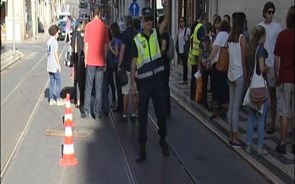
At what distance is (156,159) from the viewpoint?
663 cm

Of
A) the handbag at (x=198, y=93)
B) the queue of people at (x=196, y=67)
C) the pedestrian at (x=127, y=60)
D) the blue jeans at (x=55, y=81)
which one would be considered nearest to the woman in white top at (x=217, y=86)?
the queue of people at (x=196, y=67)

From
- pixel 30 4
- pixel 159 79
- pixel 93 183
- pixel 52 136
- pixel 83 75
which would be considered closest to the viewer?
pixel 30 4

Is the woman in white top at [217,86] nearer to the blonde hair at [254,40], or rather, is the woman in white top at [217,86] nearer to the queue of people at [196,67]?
the queue of people at [196,67]

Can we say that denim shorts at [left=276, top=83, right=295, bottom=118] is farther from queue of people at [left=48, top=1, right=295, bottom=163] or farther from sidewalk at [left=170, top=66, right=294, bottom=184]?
Result: sidewalk at [left=170, top=66, right=294, bottom=184]

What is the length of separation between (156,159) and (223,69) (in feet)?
5.72

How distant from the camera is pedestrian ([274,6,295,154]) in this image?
17.3 ft

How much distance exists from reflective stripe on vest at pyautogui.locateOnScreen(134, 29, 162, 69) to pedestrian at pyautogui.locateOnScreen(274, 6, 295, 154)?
155 centimetres

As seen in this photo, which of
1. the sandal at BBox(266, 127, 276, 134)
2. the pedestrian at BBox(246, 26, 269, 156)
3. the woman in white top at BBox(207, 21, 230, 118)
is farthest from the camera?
the woman in white top at BBox(207, 21, 230, 118)

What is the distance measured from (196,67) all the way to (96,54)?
10.5ft

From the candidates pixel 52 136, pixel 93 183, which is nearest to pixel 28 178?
pixel 93 183

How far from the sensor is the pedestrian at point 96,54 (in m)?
9.15

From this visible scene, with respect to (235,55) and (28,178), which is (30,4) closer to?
(28,178)

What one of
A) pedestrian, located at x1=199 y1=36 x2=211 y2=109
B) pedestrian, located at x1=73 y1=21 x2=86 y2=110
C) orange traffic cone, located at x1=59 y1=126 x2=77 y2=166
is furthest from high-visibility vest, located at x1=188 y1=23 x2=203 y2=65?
orange traffic cone, located at x1=59 y1=126 x2=77 y2=166

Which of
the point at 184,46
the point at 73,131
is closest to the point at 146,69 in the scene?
the point at 73,131
